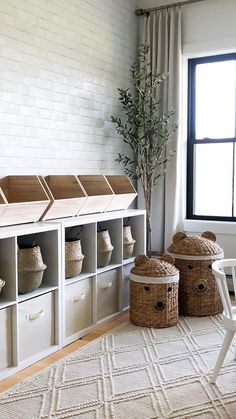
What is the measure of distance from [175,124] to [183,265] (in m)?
1.49

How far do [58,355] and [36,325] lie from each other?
0.26 metres

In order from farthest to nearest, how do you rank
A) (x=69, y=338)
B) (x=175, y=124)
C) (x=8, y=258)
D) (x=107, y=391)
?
(x=175, y=124) < (x=69, y=338) < (x=8, y=258) < (x=107, y=391)

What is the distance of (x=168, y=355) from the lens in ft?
9.46

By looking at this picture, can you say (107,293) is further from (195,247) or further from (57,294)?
(195,247)

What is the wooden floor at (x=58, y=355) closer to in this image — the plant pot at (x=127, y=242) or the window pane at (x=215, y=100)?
the plant pot at (x=127, y=242)

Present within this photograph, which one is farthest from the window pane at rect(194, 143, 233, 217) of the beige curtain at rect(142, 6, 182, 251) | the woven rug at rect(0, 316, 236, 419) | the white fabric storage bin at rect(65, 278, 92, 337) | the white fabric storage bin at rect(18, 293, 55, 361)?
the white fabric storage bin at rect(18, 293, 55, 361)

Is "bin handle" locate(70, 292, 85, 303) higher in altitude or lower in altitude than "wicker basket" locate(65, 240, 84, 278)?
lower

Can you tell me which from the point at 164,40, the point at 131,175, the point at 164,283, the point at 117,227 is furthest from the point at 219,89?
the point at 164,283

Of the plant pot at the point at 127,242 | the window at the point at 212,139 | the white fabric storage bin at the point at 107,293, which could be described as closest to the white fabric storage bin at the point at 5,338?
the white fabric storage bin at the point at 107,293

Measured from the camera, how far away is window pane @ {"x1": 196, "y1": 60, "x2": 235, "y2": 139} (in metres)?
4.52

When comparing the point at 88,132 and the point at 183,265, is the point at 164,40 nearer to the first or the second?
the point at 88,132

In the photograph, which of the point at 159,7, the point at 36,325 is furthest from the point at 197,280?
the point at 159,7

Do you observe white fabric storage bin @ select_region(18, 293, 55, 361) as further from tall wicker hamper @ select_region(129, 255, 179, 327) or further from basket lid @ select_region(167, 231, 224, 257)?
basket lid @ select_region(167, 231, 224, 257)

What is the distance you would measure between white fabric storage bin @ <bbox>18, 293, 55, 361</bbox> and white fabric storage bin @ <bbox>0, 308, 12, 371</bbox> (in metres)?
0.08
